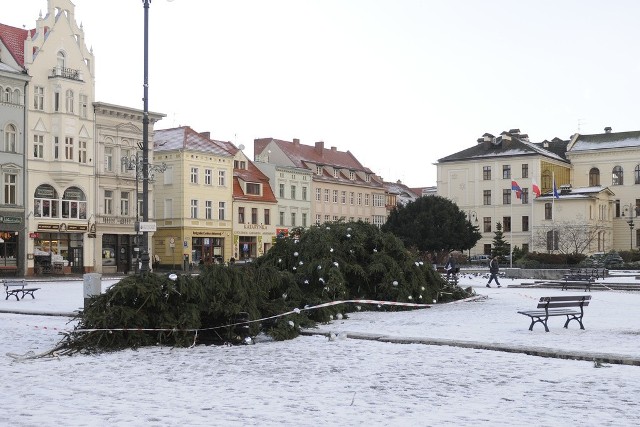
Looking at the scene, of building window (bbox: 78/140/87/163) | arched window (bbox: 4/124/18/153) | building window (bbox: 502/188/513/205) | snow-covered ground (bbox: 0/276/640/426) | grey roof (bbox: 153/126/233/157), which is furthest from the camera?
building window (bbox: 502/188/513/205)

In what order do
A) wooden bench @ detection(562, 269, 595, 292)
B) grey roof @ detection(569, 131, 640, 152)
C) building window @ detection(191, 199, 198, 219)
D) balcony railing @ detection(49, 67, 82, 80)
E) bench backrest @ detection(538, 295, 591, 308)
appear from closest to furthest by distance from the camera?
bench backrest @ detection(538, 295, 591, 308) < wooden bench @ detection(562, 269, 595, 292) < balcony railing @ detection(49, 67, 82, 80) < building window @ detection(191, 199, 198, 219) < grey roof @ detection(569, 131, 640, 152)

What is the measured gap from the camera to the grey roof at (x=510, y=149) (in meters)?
83.8

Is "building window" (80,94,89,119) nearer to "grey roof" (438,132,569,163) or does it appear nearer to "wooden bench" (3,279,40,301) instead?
"wooden bench" (3,279,40,301)

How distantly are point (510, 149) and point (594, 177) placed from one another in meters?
9.87

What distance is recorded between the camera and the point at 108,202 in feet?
185

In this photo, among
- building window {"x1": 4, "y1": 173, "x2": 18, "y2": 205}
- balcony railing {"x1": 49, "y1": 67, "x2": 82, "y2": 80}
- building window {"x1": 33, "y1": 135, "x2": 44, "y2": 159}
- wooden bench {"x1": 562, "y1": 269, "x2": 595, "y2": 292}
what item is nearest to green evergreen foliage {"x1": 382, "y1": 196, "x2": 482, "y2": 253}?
wooden bench {"x1": 562, "y1": 269, "x2": 595, "y2": 292}

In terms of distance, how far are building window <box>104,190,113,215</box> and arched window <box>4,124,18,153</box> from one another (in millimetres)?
7942

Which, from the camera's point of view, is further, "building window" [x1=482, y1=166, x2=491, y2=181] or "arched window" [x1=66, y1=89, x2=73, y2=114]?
"building window" [x1=482, y1=166, x2=491, y2=181]

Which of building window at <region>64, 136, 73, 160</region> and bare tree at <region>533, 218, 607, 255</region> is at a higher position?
building window at <region>64, 136, 73, 160</region>

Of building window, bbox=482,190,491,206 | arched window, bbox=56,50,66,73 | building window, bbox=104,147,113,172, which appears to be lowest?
building window, bbox=482,190,491,206

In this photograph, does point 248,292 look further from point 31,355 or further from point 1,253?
point 1,253

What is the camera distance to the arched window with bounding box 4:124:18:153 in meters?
49.2

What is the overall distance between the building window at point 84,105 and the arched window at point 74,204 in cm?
502

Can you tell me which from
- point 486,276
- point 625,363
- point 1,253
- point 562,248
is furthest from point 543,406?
point 562,248
